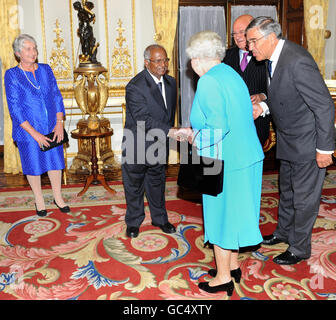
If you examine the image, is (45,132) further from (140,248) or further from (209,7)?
(209,7)

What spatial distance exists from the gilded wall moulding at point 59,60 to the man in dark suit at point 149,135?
2.96 metres

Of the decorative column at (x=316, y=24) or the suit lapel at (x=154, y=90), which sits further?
the decorative column at (x=316, y=24)

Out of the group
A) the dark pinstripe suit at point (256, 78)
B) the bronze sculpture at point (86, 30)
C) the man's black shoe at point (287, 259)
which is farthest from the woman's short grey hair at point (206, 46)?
the bronze sculpture at point (86, 30)

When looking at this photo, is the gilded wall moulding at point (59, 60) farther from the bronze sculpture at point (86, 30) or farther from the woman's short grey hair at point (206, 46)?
the woman's short grey hair at point (206, 46)

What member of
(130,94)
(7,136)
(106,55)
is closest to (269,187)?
(130,94)

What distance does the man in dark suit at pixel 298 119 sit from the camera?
2619 millimetres

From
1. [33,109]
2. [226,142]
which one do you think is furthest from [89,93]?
[226,142]

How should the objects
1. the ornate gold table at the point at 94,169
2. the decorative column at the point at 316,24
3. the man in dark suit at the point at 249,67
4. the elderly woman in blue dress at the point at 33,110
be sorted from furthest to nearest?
1. the decorative column at the point at 316,24
2. the ornate gold table at the point at 94,169
3. the elderly woman in blue dress at the point at 33,110
4. the man in dark suit at the point at 249,67

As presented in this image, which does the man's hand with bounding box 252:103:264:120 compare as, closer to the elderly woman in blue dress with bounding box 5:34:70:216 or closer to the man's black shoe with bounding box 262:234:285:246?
the man's black shoe with bounding box 262:234:285:246

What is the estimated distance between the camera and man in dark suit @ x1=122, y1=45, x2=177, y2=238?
10.4 feet

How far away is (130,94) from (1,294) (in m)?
1.75

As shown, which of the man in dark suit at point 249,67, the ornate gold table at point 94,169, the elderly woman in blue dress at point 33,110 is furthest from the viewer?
the ornate gold table at point 94,169

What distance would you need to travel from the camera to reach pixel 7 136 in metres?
5.68

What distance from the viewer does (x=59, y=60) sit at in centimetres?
587
